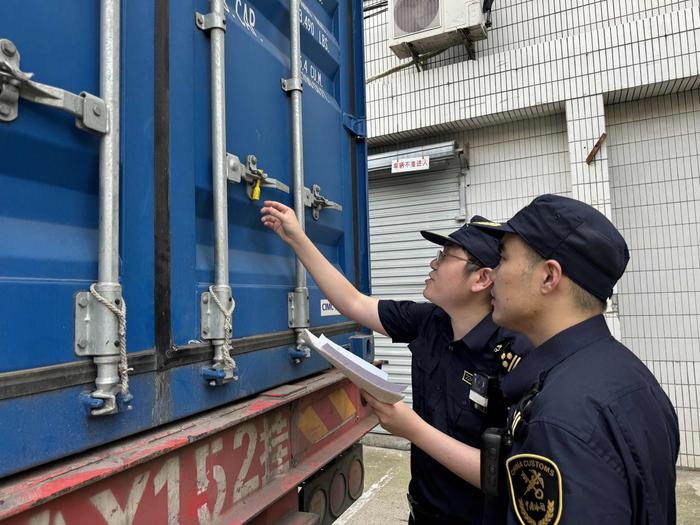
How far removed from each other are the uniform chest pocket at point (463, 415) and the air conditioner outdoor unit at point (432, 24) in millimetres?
4310

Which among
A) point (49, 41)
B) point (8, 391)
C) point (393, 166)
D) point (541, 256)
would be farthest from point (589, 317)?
point (393, 166)

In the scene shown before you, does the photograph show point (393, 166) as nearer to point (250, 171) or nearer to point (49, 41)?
point (250, 171)

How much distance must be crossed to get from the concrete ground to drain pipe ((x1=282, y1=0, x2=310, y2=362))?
8.76 ft

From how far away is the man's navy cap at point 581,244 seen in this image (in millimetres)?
1124

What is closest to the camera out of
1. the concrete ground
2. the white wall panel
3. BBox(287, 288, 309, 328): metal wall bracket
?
BBox(287, 288, 309, 328): metal wall bracket

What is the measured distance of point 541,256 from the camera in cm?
119

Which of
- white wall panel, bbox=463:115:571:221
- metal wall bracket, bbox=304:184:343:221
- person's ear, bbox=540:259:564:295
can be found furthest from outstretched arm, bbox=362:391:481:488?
white wall panel, bbox=463:115:571:221

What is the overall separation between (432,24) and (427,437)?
4767 millimetres

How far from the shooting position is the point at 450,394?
1.87 metres

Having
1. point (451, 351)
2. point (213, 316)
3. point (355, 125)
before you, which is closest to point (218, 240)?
point (213, 316)

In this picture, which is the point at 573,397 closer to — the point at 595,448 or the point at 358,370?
the point at 595,448

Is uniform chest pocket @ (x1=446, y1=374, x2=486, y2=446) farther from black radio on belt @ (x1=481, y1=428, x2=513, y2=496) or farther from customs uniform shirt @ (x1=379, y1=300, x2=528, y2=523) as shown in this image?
black radio on belt @ (x1=481, y1=428, x2=513, y2=496)

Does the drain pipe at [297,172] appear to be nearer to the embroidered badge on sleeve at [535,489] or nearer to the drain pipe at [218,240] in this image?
the drain pipe at [218,240]

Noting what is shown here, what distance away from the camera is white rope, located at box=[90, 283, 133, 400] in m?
1.15
